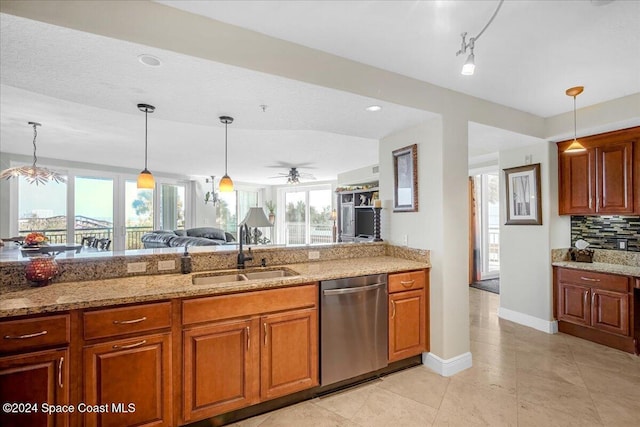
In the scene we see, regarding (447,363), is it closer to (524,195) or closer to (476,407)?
(476,407)

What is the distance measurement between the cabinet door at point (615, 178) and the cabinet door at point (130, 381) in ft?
14.7

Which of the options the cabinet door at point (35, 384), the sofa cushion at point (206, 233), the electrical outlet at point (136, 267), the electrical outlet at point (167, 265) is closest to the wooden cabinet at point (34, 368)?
the cabinet door at point (35, 384)

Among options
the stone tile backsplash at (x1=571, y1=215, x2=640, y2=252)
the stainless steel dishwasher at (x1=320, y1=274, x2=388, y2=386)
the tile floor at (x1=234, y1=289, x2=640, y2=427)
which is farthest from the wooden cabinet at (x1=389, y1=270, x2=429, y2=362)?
the stone tile backsplash at (x1=571, y1=215, x2=640, y2=252)

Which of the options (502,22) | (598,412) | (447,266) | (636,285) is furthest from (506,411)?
(502,22)

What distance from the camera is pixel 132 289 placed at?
6.18 feet

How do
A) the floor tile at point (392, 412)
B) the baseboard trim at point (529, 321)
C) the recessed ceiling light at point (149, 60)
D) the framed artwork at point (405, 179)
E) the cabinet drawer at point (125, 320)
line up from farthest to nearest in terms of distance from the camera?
the baseboard trim at point (529, 321) → the framed artwork at point (405, 179) → the floor tile at point (392, 412) → the recessed ceiling light at point (149, 60) → the cabinet drawer at point (125, 320)

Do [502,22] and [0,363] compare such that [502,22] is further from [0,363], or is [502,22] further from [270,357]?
[0,363]

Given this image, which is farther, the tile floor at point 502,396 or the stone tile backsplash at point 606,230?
the stone tile backsplash at point 606,230

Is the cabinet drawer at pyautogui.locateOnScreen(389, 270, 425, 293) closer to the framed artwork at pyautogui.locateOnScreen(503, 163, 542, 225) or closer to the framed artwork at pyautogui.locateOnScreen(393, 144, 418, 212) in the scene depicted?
the framed artwork at pyautogui.locateOnScreen(393, 144, 418, 212)

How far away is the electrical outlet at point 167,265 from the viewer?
7.84ft

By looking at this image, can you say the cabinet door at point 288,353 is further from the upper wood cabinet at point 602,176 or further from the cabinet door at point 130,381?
the upper wood cabinet at point 602,176

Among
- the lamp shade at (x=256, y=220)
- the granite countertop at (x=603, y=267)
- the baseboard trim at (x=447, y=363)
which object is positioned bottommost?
the baseboard trim at (x=447, y=363)

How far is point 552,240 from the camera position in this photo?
143 inches

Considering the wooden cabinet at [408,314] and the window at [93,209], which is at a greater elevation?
the window at [93,209]
